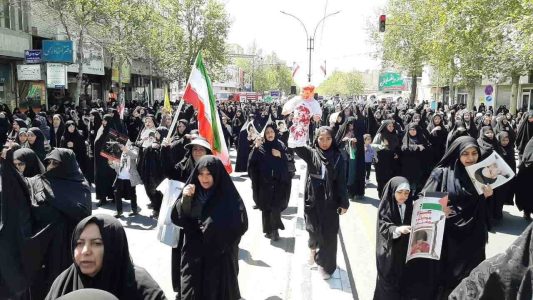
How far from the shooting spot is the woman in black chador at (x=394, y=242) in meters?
4.00

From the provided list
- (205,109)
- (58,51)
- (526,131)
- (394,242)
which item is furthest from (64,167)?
(58,51)

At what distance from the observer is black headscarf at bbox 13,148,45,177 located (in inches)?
184

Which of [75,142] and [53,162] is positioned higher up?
[53,162]

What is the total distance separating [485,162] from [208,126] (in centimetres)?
266

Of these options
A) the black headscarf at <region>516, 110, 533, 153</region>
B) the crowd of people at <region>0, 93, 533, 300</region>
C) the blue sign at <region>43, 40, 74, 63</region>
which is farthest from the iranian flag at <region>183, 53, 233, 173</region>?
the blue sign at <region>43, 40, 74, 63</region>

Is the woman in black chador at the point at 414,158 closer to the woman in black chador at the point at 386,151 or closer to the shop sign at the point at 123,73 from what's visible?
the woman in black chador at the point at 386,151

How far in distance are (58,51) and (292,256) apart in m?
19.0

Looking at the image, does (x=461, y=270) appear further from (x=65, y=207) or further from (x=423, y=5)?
(x=423, y=5)

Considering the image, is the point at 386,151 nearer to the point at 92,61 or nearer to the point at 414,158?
the point at 414,158

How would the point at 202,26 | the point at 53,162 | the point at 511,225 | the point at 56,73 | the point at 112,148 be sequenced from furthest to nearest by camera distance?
the point at 202,26 < the point at 56,73 < the point at 112,148 < the point at 511,225 < the point at 53,162

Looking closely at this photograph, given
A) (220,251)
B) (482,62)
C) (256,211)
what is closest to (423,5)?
(482,62)

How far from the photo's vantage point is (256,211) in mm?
8562

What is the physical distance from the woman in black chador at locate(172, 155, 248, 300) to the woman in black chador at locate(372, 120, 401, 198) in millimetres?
5468

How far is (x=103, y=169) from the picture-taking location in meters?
8.66
